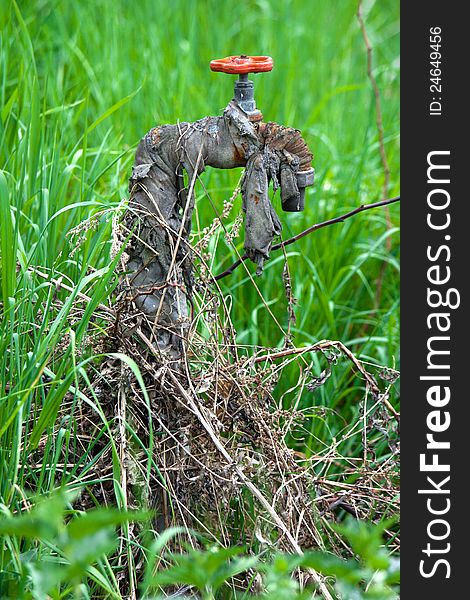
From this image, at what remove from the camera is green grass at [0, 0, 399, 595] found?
5.21ft

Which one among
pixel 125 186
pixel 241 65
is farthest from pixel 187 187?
pixel 125 186

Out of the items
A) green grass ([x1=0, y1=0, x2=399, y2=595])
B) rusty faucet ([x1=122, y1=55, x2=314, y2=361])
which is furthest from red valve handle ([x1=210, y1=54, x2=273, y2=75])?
green grass ([x1=0, y1=0, x2=399, y2=595])

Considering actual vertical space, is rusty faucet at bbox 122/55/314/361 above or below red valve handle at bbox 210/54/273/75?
below

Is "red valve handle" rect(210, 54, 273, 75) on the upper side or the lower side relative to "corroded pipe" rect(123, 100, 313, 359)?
upper

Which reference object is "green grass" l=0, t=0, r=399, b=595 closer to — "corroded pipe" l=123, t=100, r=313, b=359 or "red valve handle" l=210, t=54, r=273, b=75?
"corroded pipe" l=123, t=100, r=313, b=359

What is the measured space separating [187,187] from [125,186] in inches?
29.1

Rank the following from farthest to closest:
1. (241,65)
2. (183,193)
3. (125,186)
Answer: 1. (125,186)
2. (183,193)
3. (241,65)

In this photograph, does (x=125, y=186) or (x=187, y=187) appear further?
(x=125, y=186)

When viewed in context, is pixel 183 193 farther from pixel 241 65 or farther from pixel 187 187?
pixel 241 65

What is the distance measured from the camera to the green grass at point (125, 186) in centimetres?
159

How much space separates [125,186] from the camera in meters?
2.36

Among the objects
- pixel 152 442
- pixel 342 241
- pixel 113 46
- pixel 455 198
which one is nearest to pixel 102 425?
pixel 152 442

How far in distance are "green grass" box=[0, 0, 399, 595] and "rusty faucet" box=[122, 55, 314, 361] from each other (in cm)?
8

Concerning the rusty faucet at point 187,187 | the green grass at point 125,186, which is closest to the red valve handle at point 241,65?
the rusty faucet at point 187,187
